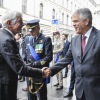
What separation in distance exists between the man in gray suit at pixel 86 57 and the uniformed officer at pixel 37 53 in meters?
1.23

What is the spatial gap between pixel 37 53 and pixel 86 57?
5.12ft

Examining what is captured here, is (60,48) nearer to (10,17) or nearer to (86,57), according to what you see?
(86,57)

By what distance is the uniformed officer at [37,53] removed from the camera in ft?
16.1

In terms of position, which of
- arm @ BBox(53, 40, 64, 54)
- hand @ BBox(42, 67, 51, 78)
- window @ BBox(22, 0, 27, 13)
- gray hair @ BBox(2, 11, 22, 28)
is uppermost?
window @ BBox(22, 0, 27, 13)

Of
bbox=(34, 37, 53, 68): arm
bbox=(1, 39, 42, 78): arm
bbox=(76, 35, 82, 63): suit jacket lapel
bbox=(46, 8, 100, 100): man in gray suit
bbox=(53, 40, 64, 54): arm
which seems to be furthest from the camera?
bbox=(53, 40, 64, 54): arm

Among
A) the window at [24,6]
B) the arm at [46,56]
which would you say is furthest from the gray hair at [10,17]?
the window at [24,6]

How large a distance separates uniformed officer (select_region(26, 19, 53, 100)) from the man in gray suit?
1.23 m

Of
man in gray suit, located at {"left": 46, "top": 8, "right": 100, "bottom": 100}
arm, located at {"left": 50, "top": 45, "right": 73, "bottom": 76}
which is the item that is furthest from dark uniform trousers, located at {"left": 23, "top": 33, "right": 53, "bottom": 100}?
man in gray suit, located at {"left": 46, "top": 8, "right": 100, "bottom": 100}

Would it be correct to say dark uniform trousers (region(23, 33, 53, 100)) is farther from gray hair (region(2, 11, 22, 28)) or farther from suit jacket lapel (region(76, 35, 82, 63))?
gray hair (region(2, 11, 22, 28))

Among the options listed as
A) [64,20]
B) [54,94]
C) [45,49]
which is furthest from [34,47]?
[64,20]

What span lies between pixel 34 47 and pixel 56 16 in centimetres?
3168

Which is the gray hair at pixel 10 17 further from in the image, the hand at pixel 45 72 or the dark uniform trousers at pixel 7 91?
the hand at pixel 45 72

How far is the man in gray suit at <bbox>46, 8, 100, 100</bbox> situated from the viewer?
3541mm

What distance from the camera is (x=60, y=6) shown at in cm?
3822
